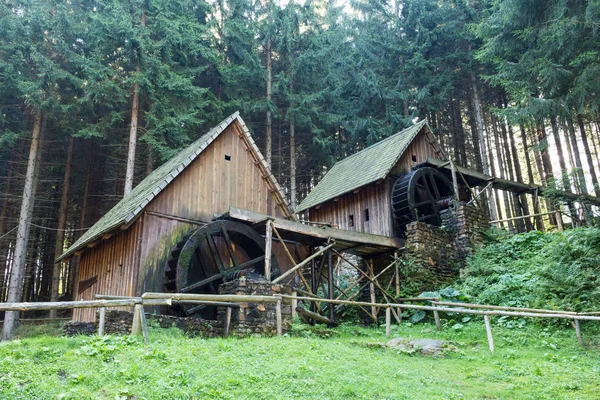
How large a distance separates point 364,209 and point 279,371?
1295 centimetres

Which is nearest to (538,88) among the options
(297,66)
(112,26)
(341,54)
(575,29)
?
(575,29)

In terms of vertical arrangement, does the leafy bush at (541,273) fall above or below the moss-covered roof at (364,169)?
below

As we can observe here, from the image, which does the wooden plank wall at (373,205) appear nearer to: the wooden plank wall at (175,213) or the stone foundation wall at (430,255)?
the stone foundation wall at (430,255)

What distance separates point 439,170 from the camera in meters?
19.8

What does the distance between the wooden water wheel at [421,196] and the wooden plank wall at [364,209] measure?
0.40m

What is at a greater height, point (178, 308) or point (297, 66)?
point (297, 66)

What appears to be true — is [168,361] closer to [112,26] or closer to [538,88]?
[538,88]

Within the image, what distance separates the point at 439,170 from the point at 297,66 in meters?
10.2

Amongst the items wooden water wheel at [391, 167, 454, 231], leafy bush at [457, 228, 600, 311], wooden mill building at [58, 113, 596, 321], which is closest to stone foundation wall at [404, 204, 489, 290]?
wooden mill building at [58, 113, 596, 321]

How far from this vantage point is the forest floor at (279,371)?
198 inches

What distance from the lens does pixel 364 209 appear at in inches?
730

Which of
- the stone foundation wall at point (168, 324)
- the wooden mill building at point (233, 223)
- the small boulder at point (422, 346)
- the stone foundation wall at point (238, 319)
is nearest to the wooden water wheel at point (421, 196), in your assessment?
the wooden mill building at point (233, 223)

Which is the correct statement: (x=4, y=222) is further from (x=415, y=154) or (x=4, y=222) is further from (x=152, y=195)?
(x=415, y=154)

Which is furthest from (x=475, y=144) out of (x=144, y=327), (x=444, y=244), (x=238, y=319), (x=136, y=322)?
(x=144, y=327)
